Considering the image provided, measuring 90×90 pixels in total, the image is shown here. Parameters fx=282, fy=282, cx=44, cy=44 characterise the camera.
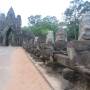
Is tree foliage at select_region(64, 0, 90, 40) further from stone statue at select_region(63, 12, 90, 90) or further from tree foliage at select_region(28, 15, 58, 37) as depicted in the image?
stone statue at select_region(63, 12, 90, 90)

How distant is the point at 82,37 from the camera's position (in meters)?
5.96

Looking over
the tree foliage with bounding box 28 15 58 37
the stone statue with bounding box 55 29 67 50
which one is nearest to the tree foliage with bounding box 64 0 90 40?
the tree foliage with bounding box 28 15 58 37

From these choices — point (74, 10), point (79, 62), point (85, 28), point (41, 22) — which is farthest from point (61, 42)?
point (41, 22)

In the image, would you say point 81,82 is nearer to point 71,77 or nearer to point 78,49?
point 71,77

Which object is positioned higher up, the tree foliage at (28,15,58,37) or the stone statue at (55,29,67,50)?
the tree foliage at (28,15,58,37)

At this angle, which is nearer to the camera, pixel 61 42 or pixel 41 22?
pixel 61 42

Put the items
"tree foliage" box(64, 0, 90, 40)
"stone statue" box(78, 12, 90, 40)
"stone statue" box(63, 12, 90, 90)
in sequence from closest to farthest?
"stone statue" box(63, 12, 90, 90) < "stone statue" box(78, 12, 90, 40) < "tree foliage" box(64, 0, 90, 40)

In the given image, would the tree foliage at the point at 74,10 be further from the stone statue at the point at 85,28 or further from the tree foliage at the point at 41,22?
the stone statue at the point at 85,28

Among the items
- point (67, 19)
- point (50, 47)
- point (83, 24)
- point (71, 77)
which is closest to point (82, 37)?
point (83, 24)

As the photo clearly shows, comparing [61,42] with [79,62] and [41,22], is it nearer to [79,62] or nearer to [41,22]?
[79,62]

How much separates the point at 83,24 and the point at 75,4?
182ft

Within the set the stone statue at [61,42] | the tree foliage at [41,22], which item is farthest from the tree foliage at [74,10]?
the stone statue at [61,42]

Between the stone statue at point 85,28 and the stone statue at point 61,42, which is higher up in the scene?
the stone statue at point 85,28

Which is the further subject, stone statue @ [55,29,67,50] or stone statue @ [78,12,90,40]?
stone statue @ [55,29,67,50]
